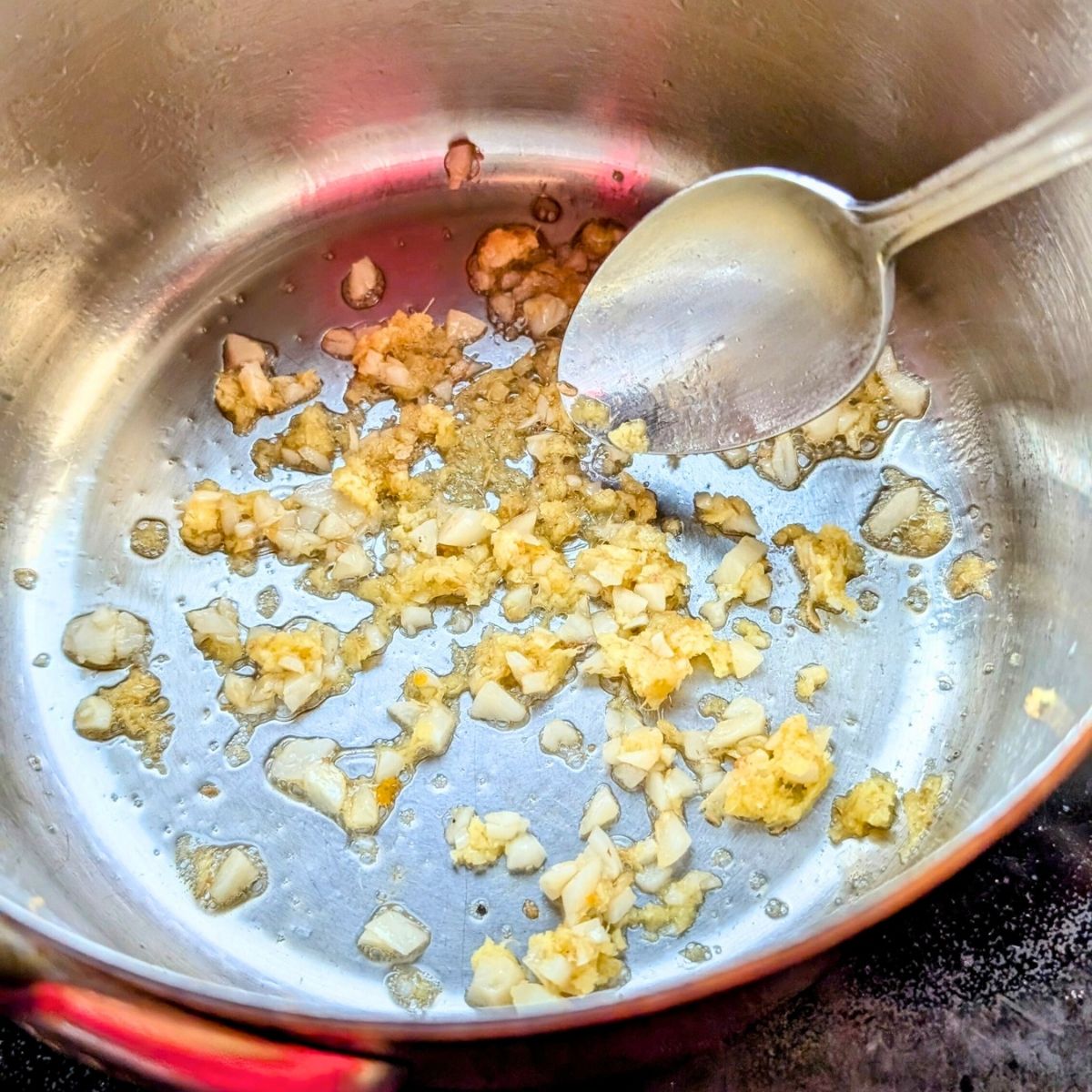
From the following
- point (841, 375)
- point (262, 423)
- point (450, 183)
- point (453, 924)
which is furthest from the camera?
point (450, 183)


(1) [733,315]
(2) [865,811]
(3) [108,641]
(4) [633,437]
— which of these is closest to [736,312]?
(1) [733,315]

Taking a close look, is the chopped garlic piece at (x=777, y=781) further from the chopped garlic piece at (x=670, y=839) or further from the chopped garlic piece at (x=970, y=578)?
the chopped garlic piece at (x=970, y=578)

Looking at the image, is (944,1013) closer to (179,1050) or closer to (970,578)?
(970,578)

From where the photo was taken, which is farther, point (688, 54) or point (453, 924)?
point (688, 54)

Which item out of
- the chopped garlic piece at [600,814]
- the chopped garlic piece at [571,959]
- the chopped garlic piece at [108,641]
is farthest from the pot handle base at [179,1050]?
the chopped garlic piece at [108,641]

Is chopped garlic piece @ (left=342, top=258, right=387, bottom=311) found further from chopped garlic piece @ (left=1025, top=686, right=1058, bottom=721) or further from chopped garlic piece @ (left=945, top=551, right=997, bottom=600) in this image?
chopped garlic piece @ (left=1025, top=686, right=1058, bottom=721)

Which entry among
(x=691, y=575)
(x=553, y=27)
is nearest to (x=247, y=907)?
(x=691, y=575)

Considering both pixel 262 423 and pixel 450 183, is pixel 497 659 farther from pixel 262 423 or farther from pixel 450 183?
pixel 450 183
